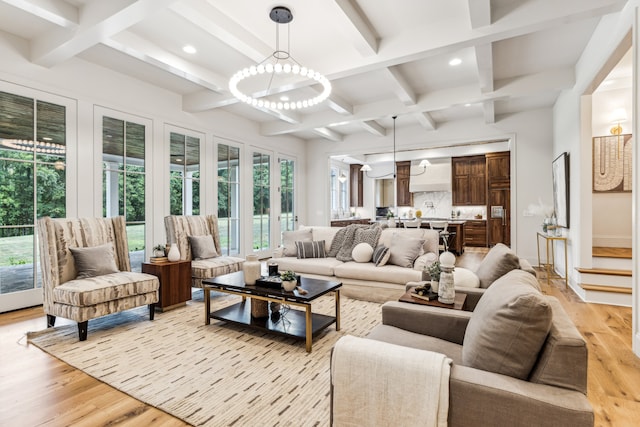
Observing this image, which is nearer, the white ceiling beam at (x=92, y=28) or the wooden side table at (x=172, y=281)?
the white ceiling beam at (x=92, y=28)

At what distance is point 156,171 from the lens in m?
5.20

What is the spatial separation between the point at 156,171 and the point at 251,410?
172 inches

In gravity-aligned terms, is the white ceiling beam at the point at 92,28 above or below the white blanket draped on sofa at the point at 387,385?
above

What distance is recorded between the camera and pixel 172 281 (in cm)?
377

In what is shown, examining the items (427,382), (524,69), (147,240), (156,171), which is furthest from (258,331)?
(524,69)

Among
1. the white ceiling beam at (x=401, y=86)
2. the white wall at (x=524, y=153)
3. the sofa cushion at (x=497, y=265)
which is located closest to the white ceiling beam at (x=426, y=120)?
the white wall at (x=524, y=153)

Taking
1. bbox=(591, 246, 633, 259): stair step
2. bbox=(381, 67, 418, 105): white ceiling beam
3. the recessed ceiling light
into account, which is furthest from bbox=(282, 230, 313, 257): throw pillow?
bbox=(591, 246, 633, 259): stair step

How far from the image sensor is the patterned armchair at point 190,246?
4.17 meters

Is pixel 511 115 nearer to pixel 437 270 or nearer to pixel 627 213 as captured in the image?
pixel 627 213

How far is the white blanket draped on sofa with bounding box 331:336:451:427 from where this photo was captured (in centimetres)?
119

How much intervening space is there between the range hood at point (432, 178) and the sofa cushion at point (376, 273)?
639 cm

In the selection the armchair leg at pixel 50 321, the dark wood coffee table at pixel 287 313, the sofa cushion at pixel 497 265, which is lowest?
the armchair leg at pixel 50 321

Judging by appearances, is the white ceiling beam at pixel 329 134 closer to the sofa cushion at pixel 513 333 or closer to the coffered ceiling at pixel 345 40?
the coffered ceiling at pixel 345 40

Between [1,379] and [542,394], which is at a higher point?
[542,394]
